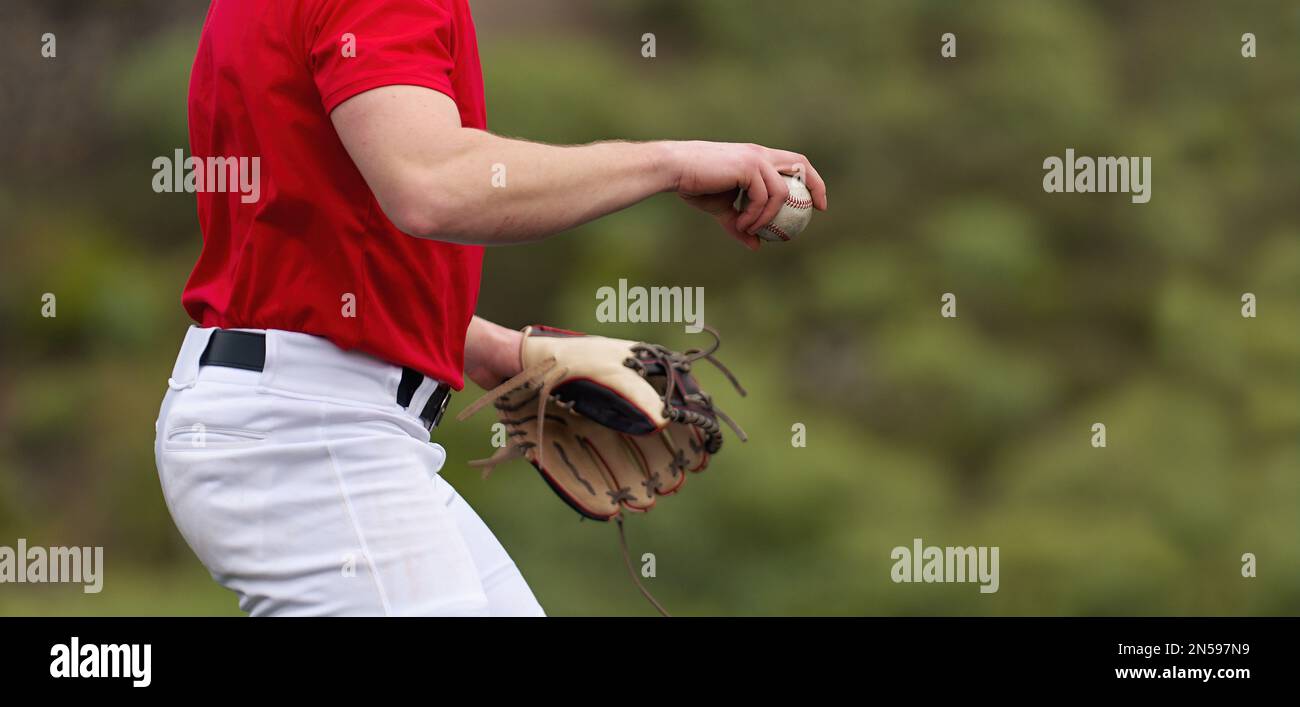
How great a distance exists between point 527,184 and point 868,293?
23.0 ft

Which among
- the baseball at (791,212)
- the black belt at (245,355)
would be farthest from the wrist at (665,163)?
the black belt at (245,355)

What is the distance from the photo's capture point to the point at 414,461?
1.57 meters

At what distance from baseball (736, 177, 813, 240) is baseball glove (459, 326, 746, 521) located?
39cm

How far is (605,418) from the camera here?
6.90 ft

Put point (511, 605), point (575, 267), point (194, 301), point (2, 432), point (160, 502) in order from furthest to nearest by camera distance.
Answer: point (575, 267) → point (2, 432) → point (160, 502) → point (511, 605) → point (194, 301)

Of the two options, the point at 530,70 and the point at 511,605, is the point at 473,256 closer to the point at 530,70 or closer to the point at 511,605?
the point at 511,605

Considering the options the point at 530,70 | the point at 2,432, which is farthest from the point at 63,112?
the point at 530,70

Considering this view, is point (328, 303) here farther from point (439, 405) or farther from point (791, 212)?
point (791, 212)

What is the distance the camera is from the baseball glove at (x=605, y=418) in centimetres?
207

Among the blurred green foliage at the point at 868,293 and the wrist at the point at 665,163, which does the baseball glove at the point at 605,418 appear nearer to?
the wrist at the point at 665,163

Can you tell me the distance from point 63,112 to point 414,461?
7.86 m

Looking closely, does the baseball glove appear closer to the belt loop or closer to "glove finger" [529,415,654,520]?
"glove finger" [529,415,654,520]

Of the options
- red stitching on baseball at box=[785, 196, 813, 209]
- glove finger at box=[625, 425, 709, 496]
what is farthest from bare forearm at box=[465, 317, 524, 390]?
red stitching on baseball at box=[785, 196, 813, 209]

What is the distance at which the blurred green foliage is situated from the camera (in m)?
6.79
